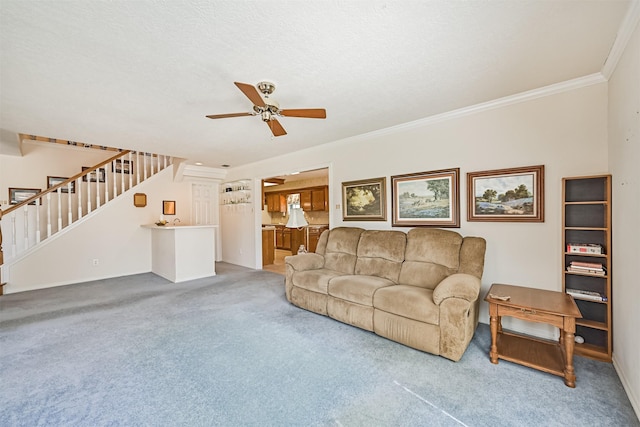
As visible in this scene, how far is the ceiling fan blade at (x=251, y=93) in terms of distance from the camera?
199 centimetres

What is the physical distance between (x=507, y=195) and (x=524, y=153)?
0.46 m

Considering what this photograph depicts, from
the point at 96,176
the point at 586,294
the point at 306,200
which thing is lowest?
the point at 586,294

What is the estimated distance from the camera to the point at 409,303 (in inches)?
98.0

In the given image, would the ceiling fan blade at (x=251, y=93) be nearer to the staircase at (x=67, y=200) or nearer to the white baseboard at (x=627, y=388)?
the white baseboard at (x=627, y=388)

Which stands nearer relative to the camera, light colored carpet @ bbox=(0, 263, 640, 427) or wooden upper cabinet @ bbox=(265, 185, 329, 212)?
light colored carpet @ bbox=(0, 263, 640, 427)

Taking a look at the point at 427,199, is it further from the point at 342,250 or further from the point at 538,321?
the point at 538,321

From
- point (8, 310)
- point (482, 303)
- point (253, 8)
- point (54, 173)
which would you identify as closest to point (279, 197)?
point (54, 173)

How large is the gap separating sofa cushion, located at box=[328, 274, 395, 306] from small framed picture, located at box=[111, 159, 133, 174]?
18.4 feet

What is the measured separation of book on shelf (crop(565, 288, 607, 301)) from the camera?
2.27 m

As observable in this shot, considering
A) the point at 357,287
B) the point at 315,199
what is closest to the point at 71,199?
the point at 315,199

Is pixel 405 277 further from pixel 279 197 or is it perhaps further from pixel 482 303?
pixel 279 197

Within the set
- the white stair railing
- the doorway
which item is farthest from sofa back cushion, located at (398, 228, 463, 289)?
the white stair railing

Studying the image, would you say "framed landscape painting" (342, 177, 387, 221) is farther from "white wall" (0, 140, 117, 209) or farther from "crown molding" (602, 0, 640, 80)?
"white wall" (0, 140, 117, 209)

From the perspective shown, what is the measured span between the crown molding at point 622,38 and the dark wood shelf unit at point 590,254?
2.95 ft
